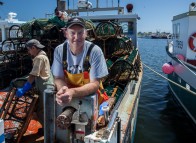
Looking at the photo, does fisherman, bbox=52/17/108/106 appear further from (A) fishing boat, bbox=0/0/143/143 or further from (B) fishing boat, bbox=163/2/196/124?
(B) fishing boat, bbox=163/2/196/124

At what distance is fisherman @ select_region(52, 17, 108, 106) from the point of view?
105 inches

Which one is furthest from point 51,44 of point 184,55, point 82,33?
point 82,33

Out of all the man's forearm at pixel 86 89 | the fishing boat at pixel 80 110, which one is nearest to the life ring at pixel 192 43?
the fishing boat at pixel 80 110

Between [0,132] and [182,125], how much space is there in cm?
764

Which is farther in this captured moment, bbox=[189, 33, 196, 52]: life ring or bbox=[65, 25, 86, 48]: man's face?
bbox=[189, 33, 196, 52]: life ring

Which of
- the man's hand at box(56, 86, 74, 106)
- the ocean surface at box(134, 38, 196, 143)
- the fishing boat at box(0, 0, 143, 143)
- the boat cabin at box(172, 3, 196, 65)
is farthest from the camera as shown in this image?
the boat cabin at box(172, 3, 196, 65)

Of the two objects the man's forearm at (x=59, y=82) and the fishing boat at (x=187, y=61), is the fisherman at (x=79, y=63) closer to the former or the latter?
the man's forearm at (x=59, y=82)

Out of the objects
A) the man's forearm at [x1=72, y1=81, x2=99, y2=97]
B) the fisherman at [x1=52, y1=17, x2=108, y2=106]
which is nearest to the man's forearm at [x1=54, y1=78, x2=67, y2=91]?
the fisherman at [x1=52, y1=17, x2=108, y2=106]

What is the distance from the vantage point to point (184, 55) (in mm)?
9688

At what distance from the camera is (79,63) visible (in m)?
2.76

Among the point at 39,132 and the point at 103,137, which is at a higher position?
the point at 103,137

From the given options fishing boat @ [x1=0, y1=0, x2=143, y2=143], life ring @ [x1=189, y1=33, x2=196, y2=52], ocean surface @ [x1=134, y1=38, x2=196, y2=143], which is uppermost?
life ring @ [x1=189, y1=33, x2=196, y2=52]

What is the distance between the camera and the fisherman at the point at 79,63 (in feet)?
8.77

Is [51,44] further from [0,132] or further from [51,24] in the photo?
[0,132]
